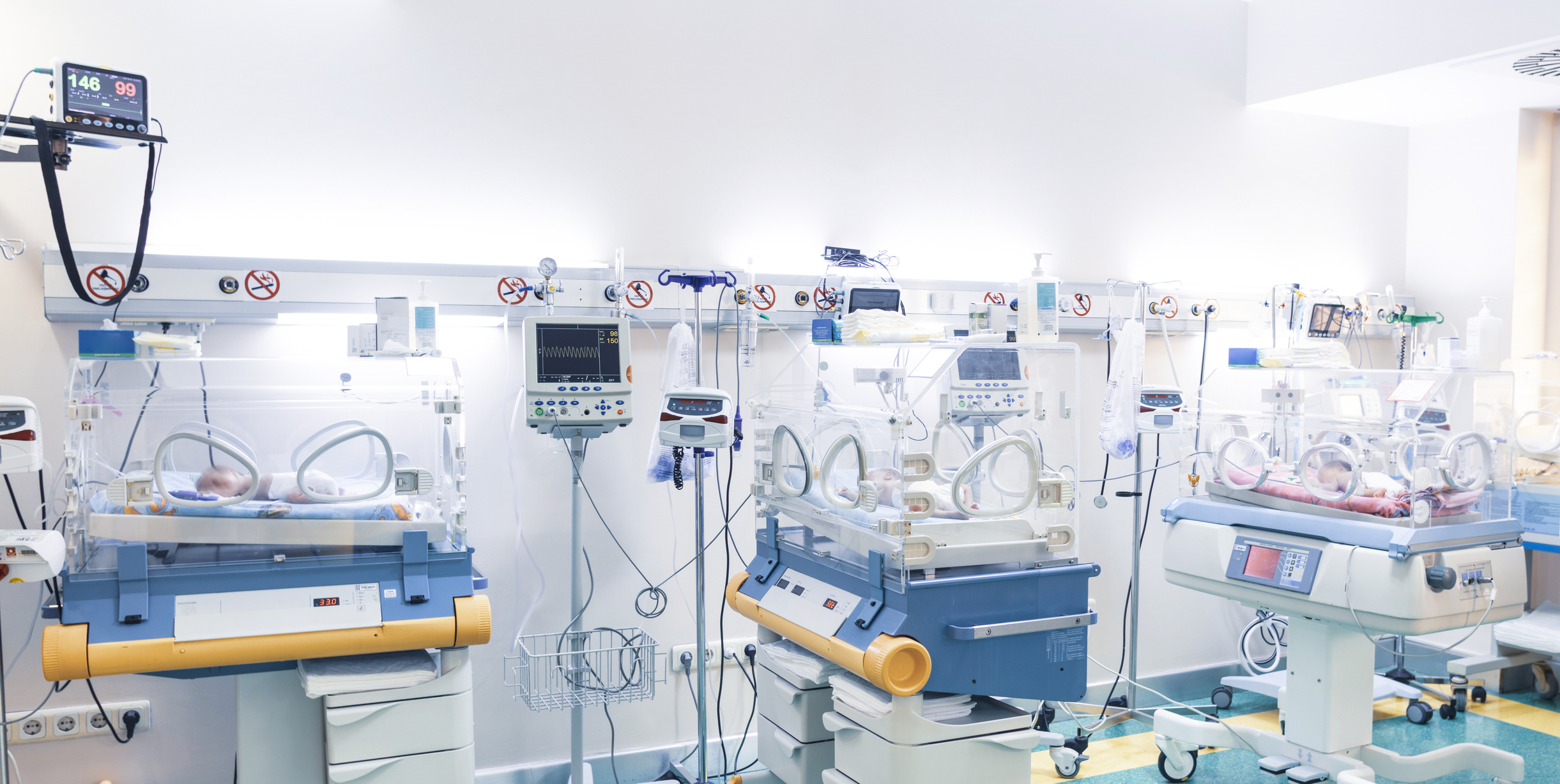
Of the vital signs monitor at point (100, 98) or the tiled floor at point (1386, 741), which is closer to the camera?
the vital signs monitor at point (100, 98)

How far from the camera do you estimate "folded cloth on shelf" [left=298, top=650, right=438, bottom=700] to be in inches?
92.1

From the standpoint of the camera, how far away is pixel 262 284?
2914 millimetres

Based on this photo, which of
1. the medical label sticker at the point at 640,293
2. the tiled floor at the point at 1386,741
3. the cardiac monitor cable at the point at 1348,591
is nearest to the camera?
the cardiac monitor cable at the point at 1348,591

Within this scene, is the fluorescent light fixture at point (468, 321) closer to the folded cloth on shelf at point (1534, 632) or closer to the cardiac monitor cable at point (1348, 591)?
the cardiac monitor cable at point (1348, 591)

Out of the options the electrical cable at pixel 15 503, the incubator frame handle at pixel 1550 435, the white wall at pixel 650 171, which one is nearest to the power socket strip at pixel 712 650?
the white wall at pixel 650 171

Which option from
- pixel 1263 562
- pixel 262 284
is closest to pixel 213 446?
pixel 262 284

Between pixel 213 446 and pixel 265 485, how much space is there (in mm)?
157

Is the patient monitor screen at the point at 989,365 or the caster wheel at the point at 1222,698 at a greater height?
the patient monitor screen at the point at 989,365

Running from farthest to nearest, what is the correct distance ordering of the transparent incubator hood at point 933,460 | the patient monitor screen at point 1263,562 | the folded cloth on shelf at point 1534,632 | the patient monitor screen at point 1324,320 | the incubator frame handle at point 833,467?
the patient monitor screen at point 1324,320
the folded cloth on shelf at point 1534,632
the patient monitor screen at point 1263,562
the incubator frame handle at point 833,467
the transparent incubator hood at point 933,460

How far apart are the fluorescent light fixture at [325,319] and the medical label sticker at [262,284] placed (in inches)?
3.6

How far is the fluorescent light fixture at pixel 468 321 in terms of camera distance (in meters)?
3.17

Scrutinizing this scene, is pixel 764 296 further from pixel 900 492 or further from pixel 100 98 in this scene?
→ pixel 100 98

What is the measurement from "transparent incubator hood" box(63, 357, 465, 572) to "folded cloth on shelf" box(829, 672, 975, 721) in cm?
111

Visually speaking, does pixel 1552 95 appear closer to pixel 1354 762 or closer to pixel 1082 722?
pixel 1354 762
